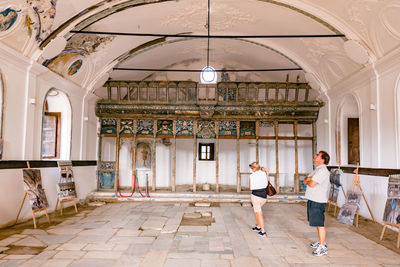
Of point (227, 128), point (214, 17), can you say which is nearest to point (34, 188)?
point (214, 17)

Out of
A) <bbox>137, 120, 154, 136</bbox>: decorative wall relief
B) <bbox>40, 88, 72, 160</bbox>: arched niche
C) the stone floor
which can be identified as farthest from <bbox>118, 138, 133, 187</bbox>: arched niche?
the stone floor

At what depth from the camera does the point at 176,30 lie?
8.46 metres

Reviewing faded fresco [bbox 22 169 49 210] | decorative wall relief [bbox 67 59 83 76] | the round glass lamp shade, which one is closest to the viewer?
faded fresco [bbox 22 169 49 210]

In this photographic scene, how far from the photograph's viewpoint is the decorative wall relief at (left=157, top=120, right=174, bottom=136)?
34.2ft

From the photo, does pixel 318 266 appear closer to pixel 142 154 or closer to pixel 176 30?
pixel 176 30

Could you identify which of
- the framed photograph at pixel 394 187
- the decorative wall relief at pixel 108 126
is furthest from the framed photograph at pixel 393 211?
the decorative wall relief at pixel 108 126

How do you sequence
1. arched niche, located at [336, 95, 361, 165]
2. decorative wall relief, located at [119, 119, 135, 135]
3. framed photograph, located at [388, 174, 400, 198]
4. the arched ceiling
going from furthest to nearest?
1. decorative wall relief, located at [119, 119, 135, 135]
2. arched niche, located at [336, 95, 361, 165]
3. the arched ceiling
4. framed photograph, located at [388, 174, 400, 198]

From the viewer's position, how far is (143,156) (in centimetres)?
1096

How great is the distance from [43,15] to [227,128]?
6.57 meters

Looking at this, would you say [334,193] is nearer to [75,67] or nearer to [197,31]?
[197,31]

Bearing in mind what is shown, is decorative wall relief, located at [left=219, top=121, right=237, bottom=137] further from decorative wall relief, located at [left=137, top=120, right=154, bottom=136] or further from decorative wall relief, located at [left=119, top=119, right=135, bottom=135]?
decorative wall relief, located at [left=119, top=119, right=135, bottom=135]

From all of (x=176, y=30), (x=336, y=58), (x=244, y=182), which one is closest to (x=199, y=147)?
(x=244, y=182)

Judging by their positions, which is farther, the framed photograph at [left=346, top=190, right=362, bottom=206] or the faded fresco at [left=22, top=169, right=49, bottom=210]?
the framed photograph at [left=346, top=190, right=362, bottom=206]

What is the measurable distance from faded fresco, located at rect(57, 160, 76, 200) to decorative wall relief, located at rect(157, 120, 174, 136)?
347 cm
